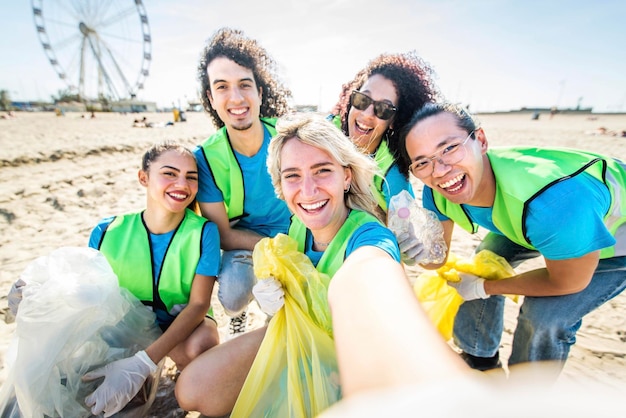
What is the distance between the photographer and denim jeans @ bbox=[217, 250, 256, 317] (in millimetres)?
2229

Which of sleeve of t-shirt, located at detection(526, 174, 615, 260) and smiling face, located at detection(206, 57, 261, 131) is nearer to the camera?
sleeve of t-shirt, located at detection(526, 174, 615, 260)

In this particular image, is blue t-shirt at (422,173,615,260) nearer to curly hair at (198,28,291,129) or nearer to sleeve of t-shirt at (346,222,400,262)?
sleeve of t-shirt at (346,222,400,262)

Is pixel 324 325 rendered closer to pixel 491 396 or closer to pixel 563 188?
pixel 491 396

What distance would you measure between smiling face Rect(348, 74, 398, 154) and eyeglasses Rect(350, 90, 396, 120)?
0.02m

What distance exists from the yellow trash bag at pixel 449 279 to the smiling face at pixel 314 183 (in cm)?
99

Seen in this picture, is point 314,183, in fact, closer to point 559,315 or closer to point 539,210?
point 539,210

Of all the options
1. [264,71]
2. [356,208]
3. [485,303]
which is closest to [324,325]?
[356,208]

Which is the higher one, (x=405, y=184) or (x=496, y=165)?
(x=496, y=165)

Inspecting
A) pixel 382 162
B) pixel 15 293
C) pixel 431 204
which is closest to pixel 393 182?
pixel 382 162

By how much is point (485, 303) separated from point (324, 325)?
145 cm

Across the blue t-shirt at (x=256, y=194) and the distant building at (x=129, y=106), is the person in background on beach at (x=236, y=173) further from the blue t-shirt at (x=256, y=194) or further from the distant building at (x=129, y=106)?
the distant building at (x=129, y=106)

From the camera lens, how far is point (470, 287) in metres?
1.92

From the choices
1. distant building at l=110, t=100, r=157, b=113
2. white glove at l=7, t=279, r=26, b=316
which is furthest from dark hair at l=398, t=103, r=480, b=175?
distant building at l=110, t=100, r=157, b=113

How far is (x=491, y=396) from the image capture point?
0.47 meters
